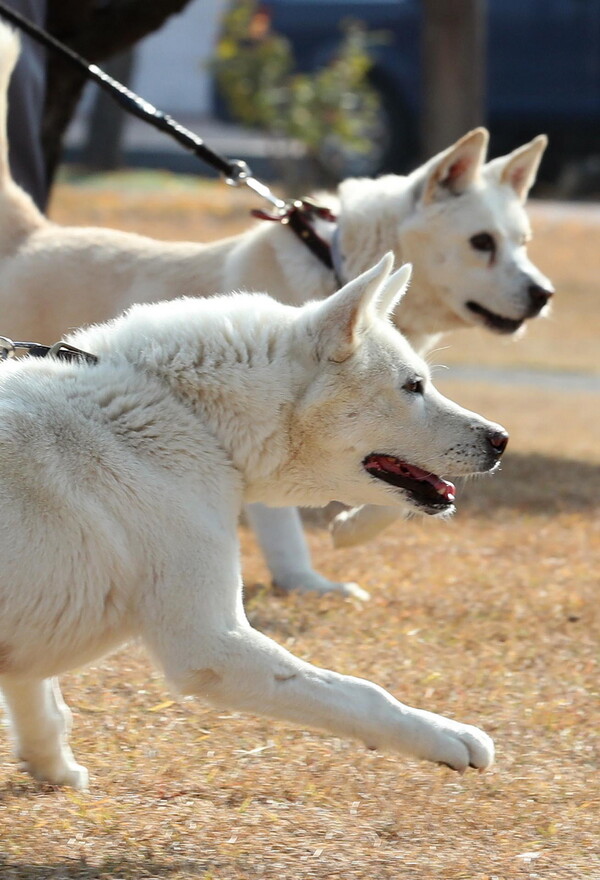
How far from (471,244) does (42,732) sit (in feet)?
9.86

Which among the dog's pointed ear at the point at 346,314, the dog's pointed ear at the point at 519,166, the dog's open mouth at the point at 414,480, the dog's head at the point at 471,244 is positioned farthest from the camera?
the dog's pointed ear at the point at 519,166

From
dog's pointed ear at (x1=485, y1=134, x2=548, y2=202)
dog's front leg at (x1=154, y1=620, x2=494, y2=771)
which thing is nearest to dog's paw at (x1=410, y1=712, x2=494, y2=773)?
dog's front leg at (x1=154, y1=620, x2=494, y2=771)

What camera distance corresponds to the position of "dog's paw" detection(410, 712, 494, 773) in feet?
10.7

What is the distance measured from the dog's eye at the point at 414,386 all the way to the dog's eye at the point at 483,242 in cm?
227

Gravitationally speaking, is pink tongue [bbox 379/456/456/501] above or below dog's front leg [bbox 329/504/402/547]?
below

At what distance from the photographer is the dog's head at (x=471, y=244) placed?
5.74 metres

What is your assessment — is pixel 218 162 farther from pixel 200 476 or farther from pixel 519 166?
pixel 200 476

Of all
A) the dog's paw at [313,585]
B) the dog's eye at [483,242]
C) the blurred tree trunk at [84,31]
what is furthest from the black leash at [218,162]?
the blurred tree trunk at [84,31]

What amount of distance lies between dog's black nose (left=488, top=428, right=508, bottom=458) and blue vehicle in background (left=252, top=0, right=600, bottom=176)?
1435 centimetres

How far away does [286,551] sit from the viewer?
17.4 ft

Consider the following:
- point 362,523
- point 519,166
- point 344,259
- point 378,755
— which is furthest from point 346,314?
point 519,166

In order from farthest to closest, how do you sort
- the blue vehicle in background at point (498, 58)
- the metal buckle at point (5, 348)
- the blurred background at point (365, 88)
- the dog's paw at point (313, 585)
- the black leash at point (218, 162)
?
the blue vehicle in background at point (498, 58)
the blurred background at point (365, 88)
the black leash at point (218, 162)
the dog's paw at point (313, 585)
the metal buckle at point (5, 348)

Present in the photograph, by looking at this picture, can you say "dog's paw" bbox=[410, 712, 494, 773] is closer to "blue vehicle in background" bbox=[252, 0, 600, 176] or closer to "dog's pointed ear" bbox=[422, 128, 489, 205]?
"dog's pointed ear" bbox=[422, 128, 489, 205]

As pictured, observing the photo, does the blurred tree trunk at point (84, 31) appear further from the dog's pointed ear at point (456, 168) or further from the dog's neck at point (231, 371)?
the dog's neck at point (231, 371)
